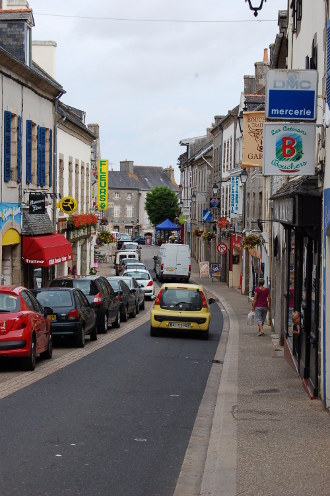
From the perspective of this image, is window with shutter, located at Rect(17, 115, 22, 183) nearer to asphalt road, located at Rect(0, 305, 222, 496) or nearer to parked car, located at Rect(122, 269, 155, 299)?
asphalt road, located at Rect(0, 305, 222, 496)

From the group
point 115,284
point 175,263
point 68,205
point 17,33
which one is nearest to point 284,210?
point 115,284

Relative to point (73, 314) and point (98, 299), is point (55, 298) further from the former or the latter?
point (98, 299)

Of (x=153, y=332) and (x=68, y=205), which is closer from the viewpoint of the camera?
(x=153, y=332)

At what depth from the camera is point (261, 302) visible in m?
24.5

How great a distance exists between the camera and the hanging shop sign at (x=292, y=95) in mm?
12797

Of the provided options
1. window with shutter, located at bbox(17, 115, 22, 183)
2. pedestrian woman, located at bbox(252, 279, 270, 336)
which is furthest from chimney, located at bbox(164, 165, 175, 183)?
pedestrian woman, located at bbox(252, 279, 270, 336)

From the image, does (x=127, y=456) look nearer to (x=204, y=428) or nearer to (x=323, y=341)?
(x=204, y=428)

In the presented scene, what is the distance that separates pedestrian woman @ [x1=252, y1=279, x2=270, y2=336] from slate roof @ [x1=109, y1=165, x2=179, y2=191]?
10965 centimetres

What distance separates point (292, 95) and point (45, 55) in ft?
104

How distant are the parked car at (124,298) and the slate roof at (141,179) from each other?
103178mm

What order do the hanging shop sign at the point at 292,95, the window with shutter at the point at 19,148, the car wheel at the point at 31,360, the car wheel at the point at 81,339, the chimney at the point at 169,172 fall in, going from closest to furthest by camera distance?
the hanging shop sign at the point at 292,95, the car wheel at the point at 31,360, the car wheel at the point at 81,339, the window with shutter at the point at 19,148, the chimney at the point at 169,172

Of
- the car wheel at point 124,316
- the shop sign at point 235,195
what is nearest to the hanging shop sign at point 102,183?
the shop sign at point 235,195

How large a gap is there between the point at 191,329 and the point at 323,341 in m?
12.0

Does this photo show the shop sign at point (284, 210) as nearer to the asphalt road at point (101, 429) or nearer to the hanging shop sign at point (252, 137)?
the asphalt road at point (101, 429)
